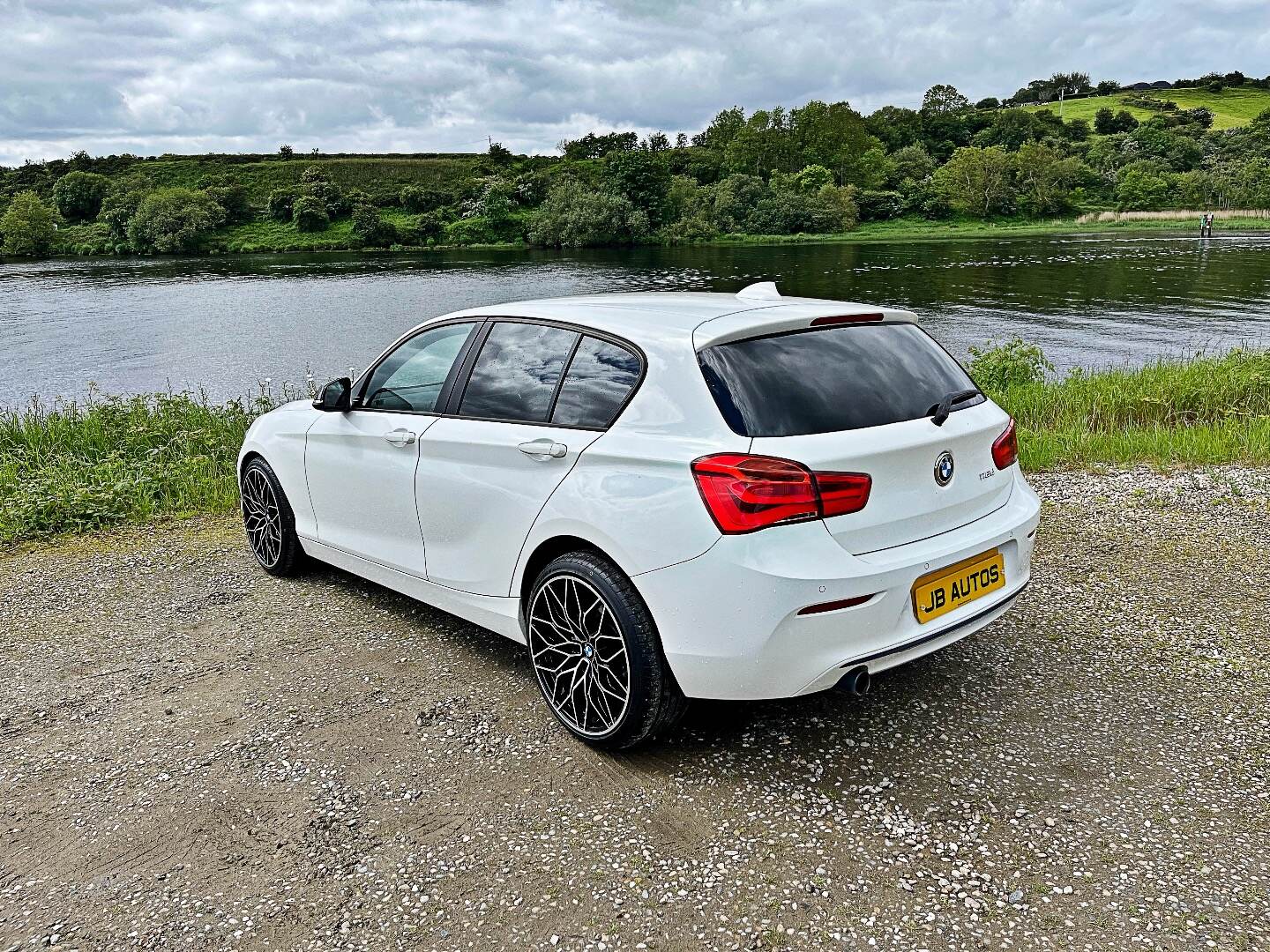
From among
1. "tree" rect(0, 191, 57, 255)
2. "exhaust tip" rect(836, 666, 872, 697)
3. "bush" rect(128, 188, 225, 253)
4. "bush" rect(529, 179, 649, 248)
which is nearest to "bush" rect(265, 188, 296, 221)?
"bush" rect(128, 188, 225, 253)

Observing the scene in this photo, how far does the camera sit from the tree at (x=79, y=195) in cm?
9450

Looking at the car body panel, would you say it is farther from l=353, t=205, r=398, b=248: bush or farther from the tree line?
l=353, t=205, r=398, b=248: bush

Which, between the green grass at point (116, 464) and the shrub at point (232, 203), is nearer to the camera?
the green grass at point (116, 464)

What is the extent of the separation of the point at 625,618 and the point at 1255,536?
4592mm

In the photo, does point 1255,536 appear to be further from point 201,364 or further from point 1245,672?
point 201,364

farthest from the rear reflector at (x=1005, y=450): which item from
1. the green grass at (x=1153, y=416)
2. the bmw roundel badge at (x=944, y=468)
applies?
the green grass at (x=1153, y=416)

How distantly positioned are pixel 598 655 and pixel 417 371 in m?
1.79

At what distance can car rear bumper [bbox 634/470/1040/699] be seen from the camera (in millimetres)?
2740

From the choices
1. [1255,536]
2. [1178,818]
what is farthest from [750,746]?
[1255,536]

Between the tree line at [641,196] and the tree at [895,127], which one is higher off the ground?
the tree at [895,127]

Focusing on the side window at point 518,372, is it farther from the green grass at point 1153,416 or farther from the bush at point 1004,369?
the bush at point 1004,369

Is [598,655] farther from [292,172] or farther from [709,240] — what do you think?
[292,172]

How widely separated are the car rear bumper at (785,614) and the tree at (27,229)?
98.6m

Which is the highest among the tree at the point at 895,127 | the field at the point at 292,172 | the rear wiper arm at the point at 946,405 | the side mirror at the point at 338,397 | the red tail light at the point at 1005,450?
the tree at the point at 895,127
